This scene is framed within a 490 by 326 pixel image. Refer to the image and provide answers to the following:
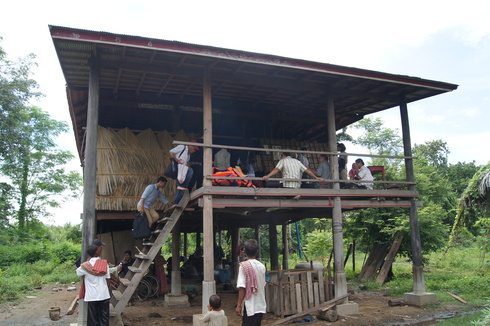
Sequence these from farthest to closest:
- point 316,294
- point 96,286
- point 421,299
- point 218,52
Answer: point 421,299, point 316,294, point 218,52, point 96,286

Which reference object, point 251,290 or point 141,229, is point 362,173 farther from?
point 251,290

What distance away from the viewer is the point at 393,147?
39.3 metres

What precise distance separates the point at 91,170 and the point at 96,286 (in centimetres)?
239

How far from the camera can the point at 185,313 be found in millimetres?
10156

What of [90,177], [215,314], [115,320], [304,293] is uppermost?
[90,177]

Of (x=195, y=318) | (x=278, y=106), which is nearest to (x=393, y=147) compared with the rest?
(x=278, y=106)

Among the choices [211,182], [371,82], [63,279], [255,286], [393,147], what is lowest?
[63,279]

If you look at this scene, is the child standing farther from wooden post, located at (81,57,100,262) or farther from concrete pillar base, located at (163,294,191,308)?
concrete pillar base, located at (163,294,191,308)

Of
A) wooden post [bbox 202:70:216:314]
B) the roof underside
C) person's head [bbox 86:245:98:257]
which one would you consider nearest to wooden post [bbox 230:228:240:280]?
the roof underside

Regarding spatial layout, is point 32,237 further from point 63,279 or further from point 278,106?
point 278,106

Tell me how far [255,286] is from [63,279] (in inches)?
666

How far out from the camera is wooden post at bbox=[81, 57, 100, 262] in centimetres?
773

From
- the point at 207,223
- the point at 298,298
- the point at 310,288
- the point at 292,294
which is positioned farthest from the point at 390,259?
the point at 207,223

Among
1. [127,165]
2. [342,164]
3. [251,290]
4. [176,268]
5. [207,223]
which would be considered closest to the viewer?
[251,290]
